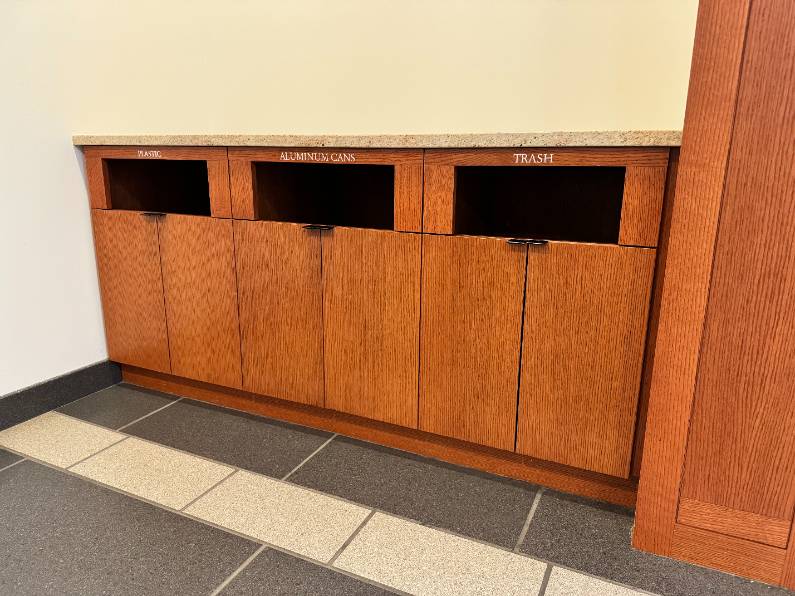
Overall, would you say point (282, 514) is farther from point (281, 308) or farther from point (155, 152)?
point (155, 152)

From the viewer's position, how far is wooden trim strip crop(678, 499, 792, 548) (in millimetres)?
1206

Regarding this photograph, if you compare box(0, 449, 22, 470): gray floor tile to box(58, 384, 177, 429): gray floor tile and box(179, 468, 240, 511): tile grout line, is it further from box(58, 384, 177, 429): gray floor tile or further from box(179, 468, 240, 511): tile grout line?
box(179, 468, 240, 511): tile grout line

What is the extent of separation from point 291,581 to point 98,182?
66.8 inches

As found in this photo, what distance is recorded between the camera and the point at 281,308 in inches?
73.2

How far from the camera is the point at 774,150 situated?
1062mm

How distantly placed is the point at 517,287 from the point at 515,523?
24.8 inches

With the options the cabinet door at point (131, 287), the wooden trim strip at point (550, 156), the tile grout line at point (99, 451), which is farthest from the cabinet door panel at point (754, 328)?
the cabinet door at point (131, 287)

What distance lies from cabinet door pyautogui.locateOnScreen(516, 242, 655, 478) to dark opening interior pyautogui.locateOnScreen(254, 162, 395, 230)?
0.73 metres

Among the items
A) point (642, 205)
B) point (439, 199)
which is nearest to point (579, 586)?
point (642, 205)

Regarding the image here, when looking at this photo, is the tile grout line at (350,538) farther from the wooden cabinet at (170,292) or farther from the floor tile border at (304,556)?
the wooden cabinet at (170,292)

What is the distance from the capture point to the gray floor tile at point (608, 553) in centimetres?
122

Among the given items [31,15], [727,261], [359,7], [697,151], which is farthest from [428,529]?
[31,15]

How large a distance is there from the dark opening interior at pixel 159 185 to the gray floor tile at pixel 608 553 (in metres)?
1.79

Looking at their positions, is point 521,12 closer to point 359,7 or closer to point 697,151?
point 359,7
